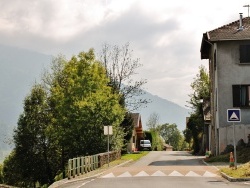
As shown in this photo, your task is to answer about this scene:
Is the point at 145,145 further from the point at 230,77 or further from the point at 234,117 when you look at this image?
the point at 234,117

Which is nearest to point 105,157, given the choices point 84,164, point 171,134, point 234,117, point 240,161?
point 84,164

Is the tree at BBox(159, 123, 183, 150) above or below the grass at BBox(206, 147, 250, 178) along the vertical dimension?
above

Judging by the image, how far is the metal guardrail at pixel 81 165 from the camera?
76.8 ft

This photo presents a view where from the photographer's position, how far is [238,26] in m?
39.8

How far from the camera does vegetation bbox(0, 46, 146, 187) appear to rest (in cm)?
4159

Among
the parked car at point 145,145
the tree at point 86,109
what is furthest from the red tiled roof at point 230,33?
the parked car at point 145,145

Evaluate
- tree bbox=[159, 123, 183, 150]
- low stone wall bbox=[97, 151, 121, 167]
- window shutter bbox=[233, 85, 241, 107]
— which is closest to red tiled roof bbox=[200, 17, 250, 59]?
window shutter bbox=[233, 85, 241, 107]

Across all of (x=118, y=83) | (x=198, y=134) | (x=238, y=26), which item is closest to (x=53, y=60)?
(x=118, y=83)

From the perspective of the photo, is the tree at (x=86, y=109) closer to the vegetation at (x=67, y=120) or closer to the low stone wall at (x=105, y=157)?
the vegetation at (x=67, y=120)

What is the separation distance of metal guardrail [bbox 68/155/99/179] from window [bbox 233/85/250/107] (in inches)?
486

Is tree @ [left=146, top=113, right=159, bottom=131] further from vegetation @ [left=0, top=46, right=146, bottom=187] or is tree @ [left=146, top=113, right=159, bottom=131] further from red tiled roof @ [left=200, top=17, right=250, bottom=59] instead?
red tiled roof @ [left=200, top=17, right=250, bottom=59]

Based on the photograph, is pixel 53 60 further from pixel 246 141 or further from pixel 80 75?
pixel 246 141

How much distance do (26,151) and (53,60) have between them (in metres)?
11.5

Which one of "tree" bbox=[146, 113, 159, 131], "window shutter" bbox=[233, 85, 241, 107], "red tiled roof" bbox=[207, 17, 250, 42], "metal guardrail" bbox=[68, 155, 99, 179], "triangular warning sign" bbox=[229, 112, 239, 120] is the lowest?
"metal guardrail" bbox=[68, 155, 99, 179]
